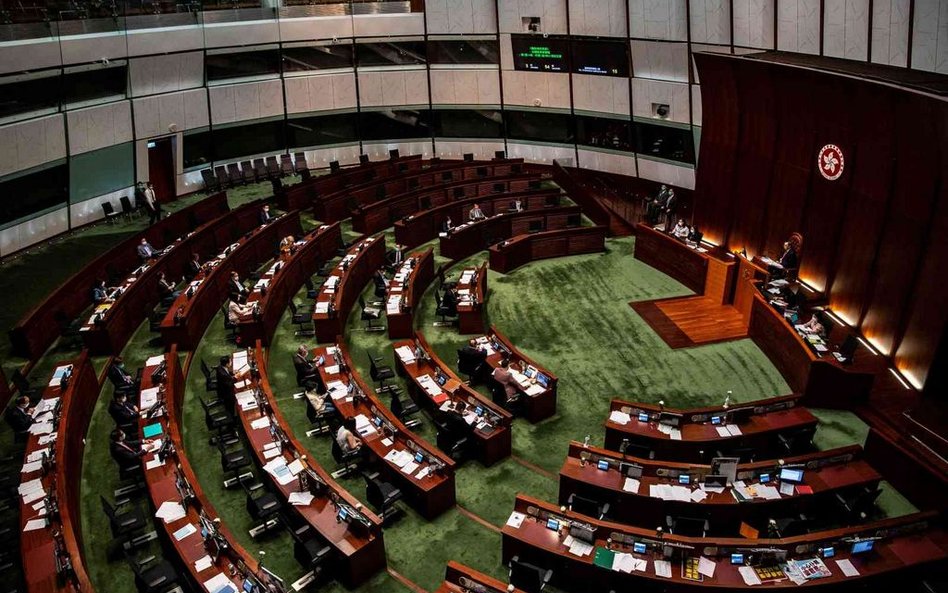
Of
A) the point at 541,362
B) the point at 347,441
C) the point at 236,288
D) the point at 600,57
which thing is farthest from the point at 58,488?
the point at 600,57

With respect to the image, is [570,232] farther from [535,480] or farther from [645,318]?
[535,480]

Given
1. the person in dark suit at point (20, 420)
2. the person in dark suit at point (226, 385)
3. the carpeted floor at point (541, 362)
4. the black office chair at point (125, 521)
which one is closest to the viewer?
the black office chair at point (125, 521)

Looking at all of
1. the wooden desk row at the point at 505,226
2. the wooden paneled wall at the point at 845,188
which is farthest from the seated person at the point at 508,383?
the wooden desk row at the point at 505,226

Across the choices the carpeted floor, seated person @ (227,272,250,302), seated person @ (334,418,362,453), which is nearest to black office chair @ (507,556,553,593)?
the carpeted floor

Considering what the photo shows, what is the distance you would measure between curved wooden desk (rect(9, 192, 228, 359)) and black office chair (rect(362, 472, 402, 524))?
279 inches

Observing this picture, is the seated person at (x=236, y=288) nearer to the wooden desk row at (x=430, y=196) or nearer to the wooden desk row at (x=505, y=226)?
the wooden desk row at (x=430, y=196)

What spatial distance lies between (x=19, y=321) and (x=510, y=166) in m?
12.9

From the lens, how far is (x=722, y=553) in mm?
6887

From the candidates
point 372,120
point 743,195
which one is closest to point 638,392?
point 743,195

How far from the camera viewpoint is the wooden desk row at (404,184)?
17.8 meters

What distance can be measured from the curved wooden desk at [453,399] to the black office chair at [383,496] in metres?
1.43

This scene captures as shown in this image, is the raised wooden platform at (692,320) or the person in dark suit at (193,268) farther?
the person in dark suit at (193,268)

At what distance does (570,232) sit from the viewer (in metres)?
16.5

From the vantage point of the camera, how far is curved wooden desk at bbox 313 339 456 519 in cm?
839
